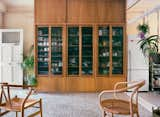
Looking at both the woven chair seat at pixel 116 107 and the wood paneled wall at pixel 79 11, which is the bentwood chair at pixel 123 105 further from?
the wood paneled wall at pixel 79 11

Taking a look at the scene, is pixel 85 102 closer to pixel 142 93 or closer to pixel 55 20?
pixel 142 93

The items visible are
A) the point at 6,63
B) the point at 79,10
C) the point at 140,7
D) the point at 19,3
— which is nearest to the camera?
the point at 140,7

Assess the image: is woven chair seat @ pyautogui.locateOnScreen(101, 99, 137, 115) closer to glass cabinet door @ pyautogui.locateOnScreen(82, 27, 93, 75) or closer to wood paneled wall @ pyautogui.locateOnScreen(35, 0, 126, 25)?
glass cabinet door @ pyautogui.locateOnScreen(82, 27, 93, 75)

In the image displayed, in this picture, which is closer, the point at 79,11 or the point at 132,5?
the point at 132,5

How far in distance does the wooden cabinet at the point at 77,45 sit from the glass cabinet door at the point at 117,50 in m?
0.03

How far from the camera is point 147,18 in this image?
21.7ft

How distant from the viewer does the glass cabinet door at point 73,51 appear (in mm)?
6547

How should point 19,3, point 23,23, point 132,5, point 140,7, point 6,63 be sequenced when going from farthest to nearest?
1. point 23,23
2. point 6,63
3. point 19,3
4. point 140,7
5. point 132,5

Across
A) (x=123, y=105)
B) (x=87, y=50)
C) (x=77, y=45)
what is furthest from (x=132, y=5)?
(x=123, y=105)

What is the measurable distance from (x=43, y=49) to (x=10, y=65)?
168 centimetres

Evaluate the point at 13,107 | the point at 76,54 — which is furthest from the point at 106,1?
the point at 13,107

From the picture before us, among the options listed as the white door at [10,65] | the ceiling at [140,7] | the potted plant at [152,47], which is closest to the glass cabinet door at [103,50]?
the ceiling at [140,7]

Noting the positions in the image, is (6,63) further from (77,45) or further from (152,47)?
(152,47)

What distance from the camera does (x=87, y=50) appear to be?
6574mm
